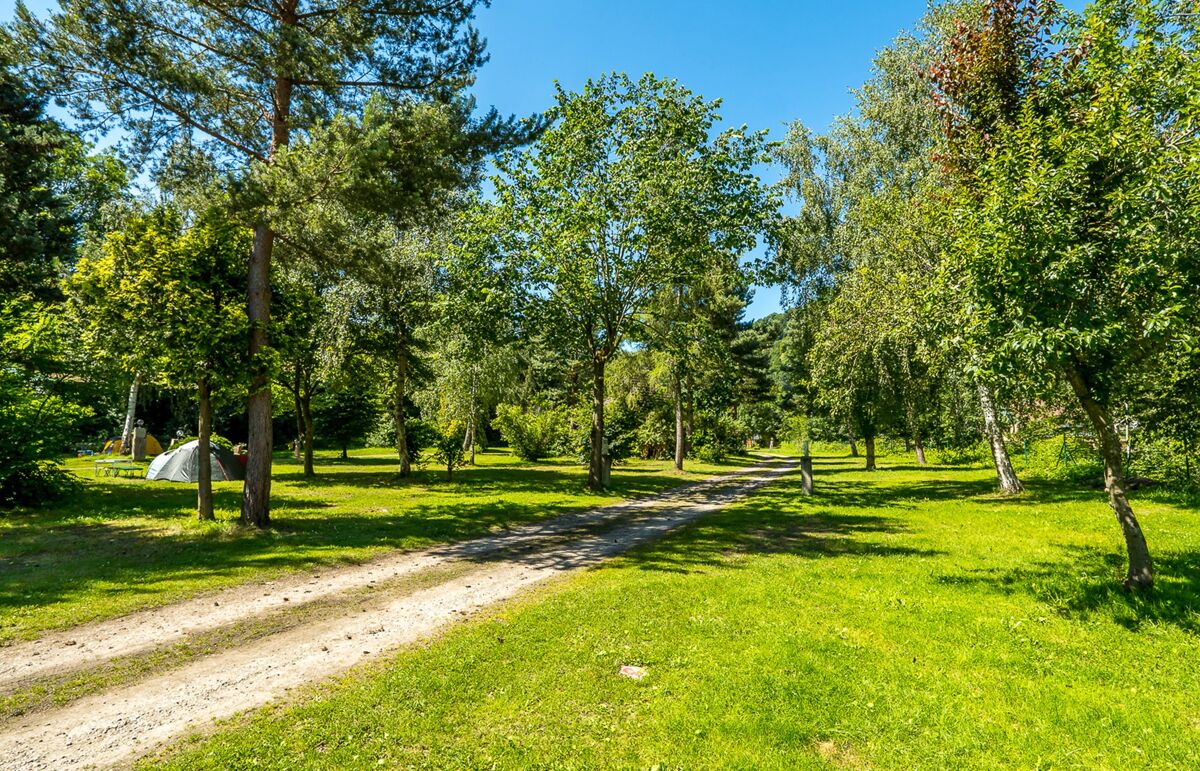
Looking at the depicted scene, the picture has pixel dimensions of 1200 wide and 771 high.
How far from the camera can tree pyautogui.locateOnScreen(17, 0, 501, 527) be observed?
408 inches

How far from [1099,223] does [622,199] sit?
1295cm

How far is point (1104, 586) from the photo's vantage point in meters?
7.15

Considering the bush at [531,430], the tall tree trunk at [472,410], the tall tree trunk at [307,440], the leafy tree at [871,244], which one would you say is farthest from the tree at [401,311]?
the leafy tree at [871,244]

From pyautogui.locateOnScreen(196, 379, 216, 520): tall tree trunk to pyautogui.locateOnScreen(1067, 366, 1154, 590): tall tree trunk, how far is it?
52.3ft

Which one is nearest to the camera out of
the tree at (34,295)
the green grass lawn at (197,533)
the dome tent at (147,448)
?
the green grass lawn at (197,533)

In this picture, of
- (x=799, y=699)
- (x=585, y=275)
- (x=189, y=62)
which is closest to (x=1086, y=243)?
(x=799, y=699)

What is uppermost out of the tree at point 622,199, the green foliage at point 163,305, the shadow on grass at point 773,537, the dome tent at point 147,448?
the tree at point 622,199

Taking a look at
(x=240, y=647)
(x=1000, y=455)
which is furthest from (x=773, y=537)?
(x=1000, y=455)

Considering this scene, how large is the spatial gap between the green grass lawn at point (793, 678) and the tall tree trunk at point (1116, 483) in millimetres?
330

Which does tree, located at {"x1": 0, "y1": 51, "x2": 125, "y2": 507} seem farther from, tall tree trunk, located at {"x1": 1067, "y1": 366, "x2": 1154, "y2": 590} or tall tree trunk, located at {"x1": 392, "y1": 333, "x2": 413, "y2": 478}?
tall tree trunk, located at {"x1": 1067, "y1": 366, "x2": 1154, "y2": 590}

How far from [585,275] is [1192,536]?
15.2 metres

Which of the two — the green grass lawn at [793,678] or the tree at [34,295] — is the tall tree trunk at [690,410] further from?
the tree at [34,295]

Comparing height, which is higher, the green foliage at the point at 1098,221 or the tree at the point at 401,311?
the tree at the point at 401,311

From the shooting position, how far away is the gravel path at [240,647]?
4020 mm
